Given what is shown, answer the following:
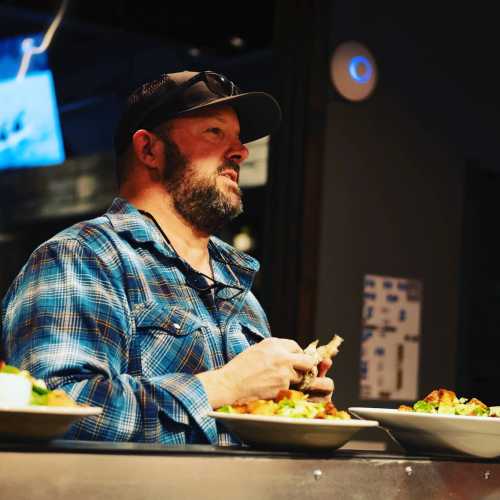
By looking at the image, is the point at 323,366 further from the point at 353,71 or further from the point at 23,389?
the point at 353,71

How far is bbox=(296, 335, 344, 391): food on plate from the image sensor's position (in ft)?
6.42

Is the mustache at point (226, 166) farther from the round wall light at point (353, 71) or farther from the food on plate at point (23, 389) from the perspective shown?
the round wall light at point (353, 71)

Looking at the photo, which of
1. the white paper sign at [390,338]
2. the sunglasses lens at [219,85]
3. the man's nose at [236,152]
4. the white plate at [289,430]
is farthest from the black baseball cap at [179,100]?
the white paper sign at [390,338]

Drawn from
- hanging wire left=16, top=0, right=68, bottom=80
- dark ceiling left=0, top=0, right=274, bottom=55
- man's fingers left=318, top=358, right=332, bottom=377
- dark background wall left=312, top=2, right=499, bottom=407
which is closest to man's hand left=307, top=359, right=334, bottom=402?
man's fingers left=318, top=358, right=332, bottom=377

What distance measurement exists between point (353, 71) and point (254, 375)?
2.96m

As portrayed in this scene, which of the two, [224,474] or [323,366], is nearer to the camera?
[224,474]

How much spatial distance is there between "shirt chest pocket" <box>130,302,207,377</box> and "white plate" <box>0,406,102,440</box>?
78 centimetres

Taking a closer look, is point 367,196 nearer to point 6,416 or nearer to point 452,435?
point 452,435

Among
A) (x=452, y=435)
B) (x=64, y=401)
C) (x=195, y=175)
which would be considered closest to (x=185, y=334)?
(x=195, y=175)

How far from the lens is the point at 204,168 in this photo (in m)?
2.38

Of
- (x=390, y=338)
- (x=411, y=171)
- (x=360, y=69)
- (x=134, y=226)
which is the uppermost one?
(x=360, y=69)

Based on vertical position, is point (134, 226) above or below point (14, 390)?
above

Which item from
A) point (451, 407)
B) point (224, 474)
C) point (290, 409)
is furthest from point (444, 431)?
point (224, 474)

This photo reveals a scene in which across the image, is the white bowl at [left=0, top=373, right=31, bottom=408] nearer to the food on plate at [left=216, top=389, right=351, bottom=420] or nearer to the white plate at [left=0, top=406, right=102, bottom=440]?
the white plate at [left=0, top=406, right=102, bottom=440]
